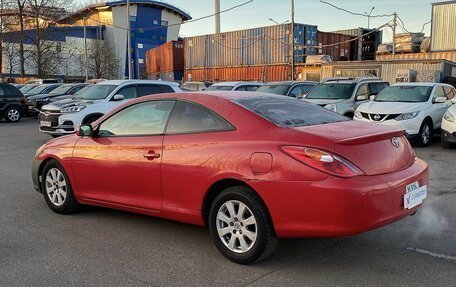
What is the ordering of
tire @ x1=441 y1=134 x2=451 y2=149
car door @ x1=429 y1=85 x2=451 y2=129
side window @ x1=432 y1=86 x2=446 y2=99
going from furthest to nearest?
side window @ x1=432 y1=86 x2=446 y2=99, car door @ x1=429 y1=85 x2=451 y2=129, tire @ x1=441 y1=134 x2=451 y2=149

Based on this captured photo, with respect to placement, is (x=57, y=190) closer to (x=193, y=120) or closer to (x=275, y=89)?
(x=193, y=120)

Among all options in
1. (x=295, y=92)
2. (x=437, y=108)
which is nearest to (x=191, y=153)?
(x=437, y=108)

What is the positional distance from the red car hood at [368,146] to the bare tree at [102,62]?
5929 centimetres

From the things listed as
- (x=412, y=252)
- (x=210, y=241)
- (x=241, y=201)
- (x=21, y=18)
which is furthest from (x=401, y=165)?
(x=21, y=18)

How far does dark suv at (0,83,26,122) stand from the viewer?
19.7 m

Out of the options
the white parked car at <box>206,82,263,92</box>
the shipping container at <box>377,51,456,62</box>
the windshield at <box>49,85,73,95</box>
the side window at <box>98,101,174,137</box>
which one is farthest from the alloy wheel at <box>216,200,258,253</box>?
the shipping container at <box>377,51,456,62</box>

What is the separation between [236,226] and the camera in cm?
418

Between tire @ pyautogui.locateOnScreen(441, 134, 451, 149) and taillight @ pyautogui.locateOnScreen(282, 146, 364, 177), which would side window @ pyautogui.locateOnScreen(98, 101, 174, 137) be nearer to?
taillight @ pyautogui.locateOnScreen(282, 146, 364, 177)

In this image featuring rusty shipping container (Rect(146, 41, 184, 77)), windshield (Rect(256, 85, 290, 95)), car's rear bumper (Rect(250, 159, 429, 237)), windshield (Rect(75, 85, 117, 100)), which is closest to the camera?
car's rear bumper (Rect(250, 159, 429, 237))

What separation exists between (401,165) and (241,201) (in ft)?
4.73

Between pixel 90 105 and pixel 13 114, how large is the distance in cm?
932

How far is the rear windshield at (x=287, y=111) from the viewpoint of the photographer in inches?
173

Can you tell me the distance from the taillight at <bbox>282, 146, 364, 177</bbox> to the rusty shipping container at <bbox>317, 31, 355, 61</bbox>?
31.9m

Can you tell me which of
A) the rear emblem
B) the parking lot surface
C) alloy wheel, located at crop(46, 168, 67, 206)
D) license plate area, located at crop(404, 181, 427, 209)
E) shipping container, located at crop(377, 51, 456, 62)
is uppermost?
shipping container, located at crop(377, 51, 456, 62)
